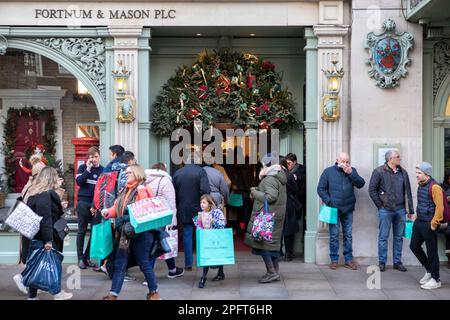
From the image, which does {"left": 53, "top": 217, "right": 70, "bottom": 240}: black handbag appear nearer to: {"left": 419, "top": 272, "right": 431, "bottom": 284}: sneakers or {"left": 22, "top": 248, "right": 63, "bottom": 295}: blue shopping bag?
{"left": 22, "top": 248, "right": 63, "bottom": 295}: blue shopping bag

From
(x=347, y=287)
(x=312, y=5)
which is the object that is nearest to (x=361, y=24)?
(x=312, y=5)

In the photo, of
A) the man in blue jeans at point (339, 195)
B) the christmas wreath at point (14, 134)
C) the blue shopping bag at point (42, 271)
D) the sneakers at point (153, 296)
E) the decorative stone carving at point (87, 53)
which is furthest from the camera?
the christmas wreath at point (14, 134)

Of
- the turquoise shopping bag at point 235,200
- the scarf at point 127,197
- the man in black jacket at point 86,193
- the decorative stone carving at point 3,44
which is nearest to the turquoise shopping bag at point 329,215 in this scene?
the turquoise shopping bag at point 235,200

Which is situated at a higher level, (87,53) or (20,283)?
(87,53)

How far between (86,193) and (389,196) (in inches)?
173

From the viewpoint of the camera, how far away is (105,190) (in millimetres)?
9734

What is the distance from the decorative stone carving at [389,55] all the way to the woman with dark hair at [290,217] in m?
2.03

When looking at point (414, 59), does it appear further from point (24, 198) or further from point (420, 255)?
point (24, 198)

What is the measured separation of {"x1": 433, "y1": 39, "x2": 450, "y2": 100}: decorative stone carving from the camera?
1221 centimetres

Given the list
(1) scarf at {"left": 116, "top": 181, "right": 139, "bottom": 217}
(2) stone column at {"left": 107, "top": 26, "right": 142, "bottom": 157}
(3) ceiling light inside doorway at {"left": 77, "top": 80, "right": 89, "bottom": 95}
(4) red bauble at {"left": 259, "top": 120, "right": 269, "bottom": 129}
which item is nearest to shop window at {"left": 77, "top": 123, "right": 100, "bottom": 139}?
(3) ceiling light inside doorway at {"left": 77, "top": 80, "right": 89, "bottom": 95}

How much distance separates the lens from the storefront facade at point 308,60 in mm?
11641

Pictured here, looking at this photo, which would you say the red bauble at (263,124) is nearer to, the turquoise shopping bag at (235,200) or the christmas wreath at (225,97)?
the christmas wreath at (225,97)

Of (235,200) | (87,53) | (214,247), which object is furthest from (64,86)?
(214,247)

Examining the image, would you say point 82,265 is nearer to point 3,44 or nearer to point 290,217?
point 290,217
